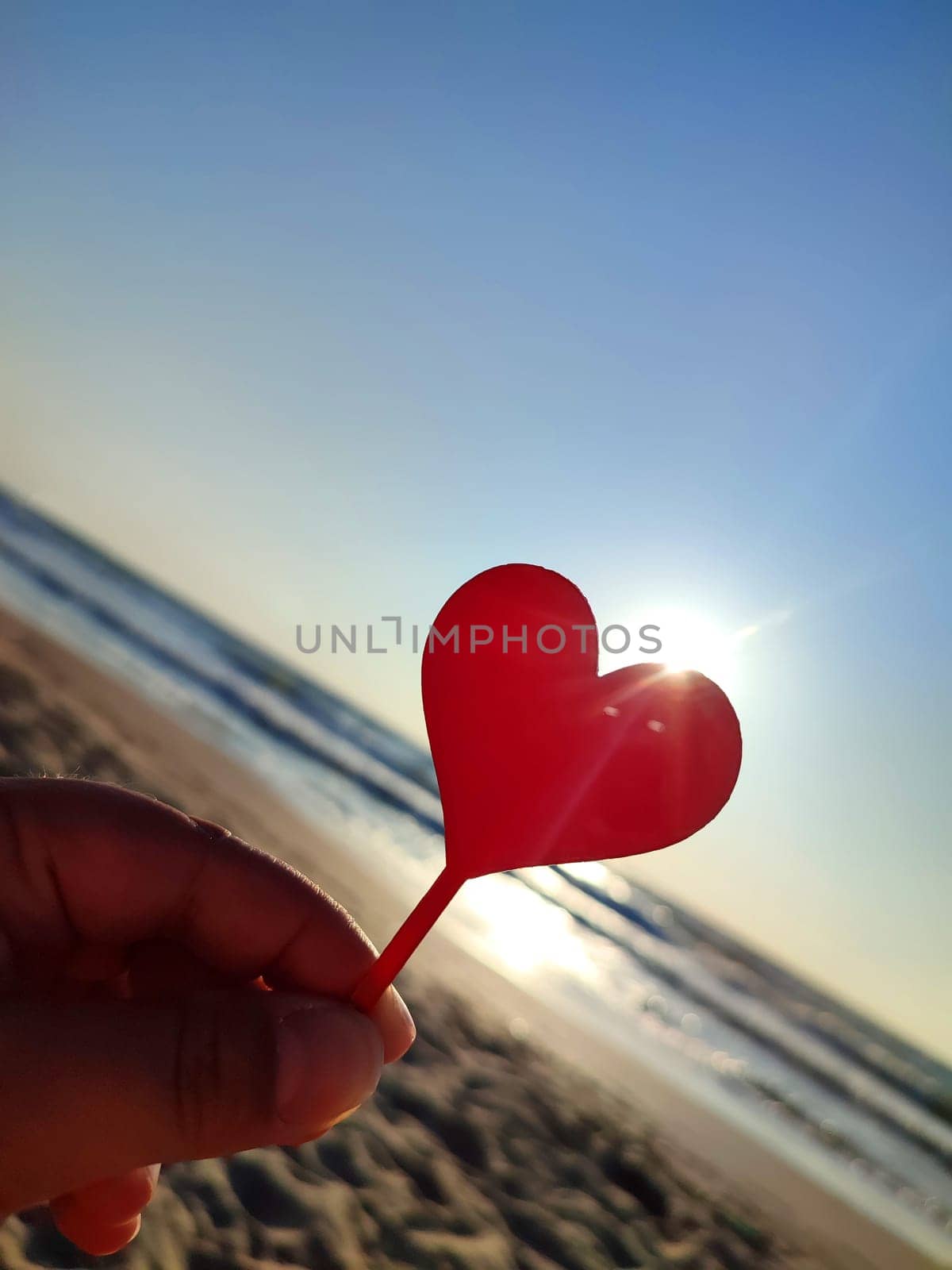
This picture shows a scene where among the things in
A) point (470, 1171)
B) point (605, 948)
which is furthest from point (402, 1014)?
point (605, 948)

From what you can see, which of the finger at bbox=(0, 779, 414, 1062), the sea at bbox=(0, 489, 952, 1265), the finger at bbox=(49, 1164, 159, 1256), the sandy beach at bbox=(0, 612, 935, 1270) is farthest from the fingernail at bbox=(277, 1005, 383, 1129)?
the sea at bbox=(0, 489, 952, 1265)

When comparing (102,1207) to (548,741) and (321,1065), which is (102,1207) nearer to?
(321,1065)

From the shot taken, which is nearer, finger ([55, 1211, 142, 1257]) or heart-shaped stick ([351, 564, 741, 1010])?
heart-shaped stick ([351, 564, 741, 1010])

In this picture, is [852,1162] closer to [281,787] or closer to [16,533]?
[281,787]

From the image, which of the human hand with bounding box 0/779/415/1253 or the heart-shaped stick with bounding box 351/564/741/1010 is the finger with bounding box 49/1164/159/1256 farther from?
the heart-shaped stick with bounding box 351/564/741/1010

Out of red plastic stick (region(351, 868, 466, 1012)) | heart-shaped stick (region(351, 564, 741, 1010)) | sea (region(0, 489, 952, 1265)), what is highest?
heart-shaped stick (region(351, 564, 741, 1010))

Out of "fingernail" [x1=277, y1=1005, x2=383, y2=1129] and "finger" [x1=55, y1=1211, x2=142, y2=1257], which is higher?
"fingernail" [x1=277, y1=1005, x2=383, y2=1129]

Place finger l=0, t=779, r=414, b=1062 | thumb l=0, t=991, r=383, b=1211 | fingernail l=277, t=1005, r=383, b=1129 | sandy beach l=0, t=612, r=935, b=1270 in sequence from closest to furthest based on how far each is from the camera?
1. thumb l=0, t=991, r=383, b=1211
2. fingernail l=277, t=1005, r=383, b=1129
3. finger l=0, t=779, r=414, b=1062
4. sandy beach l=0, t=612, r=935, b=1270
